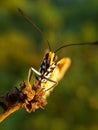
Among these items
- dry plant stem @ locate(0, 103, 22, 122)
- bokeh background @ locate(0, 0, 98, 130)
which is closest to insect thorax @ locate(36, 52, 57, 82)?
dry plant stem @ locate(0, 103, 22, 122)

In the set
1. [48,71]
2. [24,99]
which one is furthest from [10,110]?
[48,71]

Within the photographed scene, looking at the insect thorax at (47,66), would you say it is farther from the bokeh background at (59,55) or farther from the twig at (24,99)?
the bokeh background at (59,55)

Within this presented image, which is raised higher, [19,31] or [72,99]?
[19,31]

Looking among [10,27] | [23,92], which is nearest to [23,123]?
[10,27]

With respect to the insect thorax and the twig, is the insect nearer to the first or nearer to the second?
the insect thorax

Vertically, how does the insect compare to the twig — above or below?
above

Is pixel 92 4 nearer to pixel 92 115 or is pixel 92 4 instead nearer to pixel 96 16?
pixel 96 16

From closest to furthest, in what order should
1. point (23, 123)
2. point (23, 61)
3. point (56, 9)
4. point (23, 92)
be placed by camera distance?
point (23, 92), point (23, 123), point (23, 61), point (56, 9)

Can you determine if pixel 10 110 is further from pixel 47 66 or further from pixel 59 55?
pixel 59 55
